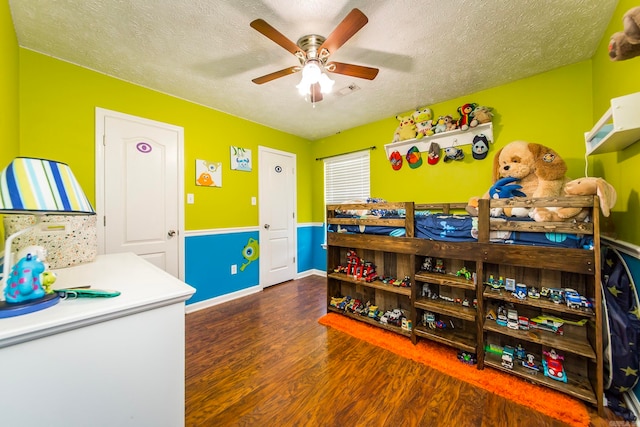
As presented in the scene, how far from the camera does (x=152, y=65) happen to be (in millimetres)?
2057

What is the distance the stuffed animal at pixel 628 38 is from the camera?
31.8 inches

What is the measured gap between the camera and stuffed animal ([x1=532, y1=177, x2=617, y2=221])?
1.34m

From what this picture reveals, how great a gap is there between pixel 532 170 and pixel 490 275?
2.89 ft

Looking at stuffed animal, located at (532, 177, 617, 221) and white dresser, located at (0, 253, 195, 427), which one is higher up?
stuffed animal, located at (532, 177, 617, 221)

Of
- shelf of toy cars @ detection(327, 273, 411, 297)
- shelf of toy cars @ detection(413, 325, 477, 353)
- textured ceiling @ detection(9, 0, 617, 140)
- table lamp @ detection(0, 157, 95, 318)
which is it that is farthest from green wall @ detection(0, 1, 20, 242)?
shelf of toy cars @ detection(413, 325, 477, 353)

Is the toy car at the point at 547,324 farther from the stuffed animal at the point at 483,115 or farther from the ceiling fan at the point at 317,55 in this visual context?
the ceiling fan at the point at 317,55

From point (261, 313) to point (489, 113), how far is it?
3.20 meters

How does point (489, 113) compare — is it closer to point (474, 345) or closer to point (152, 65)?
point (474, 345)

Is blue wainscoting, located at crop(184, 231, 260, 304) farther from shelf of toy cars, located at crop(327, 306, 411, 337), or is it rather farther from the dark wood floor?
shelf of toy cars, located at crop(327, 306, 411, 337)

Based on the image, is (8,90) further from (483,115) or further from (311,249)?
(483,115)

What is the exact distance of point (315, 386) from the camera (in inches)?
61.0

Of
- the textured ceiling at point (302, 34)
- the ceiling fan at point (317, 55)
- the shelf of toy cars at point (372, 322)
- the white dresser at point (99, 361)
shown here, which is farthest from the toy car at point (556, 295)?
the white dresser at point (99, 361)

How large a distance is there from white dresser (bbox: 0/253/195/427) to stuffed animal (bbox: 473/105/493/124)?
2916 millimetres

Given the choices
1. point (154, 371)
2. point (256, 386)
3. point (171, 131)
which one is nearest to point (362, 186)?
point (171, 131)
